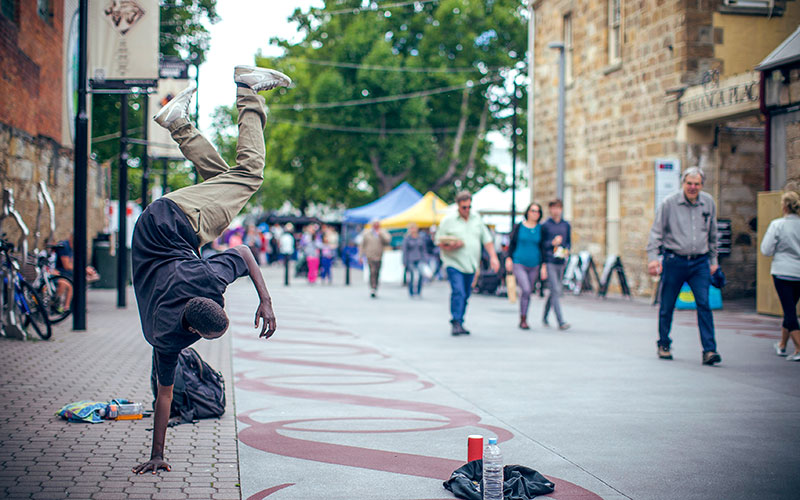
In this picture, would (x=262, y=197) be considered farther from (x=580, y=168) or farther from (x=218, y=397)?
(x=218, y=397)

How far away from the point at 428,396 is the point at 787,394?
10.1 feet

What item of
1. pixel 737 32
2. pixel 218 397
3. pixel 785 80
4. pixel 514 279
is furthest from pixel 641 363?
pixel 737 32

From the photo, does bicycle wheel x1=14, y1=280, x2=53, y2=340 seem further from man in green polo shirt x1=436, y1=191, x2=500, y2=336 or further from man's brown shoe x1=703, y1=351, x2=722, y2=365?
man's brown shoe x1=703, y1=351, x2=722, y2=365

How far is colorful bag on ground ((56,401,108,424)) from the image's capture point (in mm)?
6016

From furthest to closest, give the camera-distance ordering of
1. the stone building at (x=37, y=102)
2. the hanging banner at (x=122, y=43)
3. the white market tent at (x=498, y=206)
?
the white market tent at (x=498, y=206)
the stone building at (x=37, y=102)
the hanging banner at (x=122, y=43)

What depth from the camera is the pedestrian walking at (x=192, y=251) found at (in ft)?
14.8

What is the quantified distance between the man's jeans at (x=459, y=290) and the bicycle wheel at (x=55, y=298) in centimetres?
543

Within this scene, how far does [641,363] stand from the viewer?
9.25 meters

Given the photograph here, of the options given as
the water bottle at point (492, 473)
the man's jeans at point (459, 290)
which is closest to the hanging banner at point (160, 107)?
the man's jeans at point (459, 290)

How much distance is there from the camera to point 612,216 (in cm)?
2148

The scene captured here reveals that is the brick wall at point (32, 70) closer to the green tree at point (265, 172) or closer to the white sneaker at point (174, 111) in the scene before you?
the white sneaker at point (174, 111)

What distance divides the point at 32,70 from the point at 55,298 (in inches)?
229

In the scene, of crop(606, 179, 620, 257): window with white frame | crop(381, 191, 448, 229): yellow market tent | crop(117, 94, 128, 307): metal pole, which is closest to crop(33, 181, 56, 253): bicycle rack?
crop(117, 94, 128, 307): metal pole

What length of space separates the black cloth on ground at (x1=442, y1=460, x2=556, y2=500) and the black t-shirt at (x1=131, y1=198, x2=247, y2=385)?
1.55 meters
